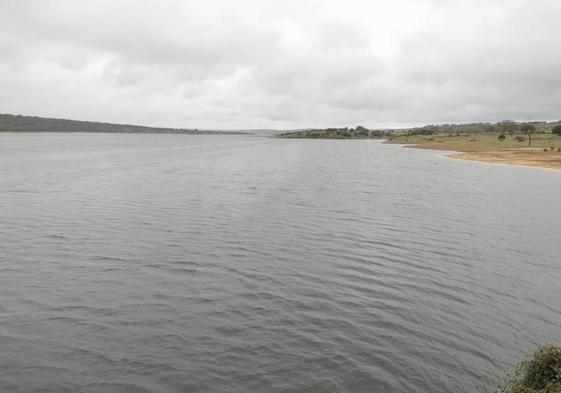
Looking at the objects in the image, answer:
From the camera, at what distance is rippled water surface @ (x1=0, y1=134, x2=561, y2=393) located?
53.8 feet

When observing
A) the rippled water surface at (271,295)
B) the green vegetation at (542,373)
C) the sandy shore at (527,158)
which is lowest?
the rippled water surface at (271,295)

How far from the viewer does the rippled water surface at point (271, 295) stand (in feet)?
53.8

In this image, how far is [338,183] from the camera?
71.9 m

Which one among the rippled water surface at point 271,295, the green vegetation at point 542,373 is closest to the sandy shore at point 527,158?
the rippled water surface at point 271,295

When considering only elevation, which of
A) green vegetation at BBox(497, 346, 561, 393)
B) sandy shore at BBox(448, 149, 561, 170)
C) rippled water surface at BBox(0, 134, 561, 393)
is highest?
sandy shore at BBox(448, 149, 561, 170)

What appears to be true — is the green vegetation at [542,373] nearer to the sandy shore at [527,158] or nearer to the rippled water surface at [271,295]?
the rippled water surface at [271,295]

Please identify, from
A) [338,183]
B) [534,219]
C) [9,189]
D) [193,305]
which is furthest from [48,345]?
[338,183]

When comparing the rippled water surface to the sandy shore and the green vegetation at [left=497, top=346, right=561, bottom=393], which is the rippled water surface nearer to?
the green vegetation at [left=497, top=346, right=561, bottom=393]

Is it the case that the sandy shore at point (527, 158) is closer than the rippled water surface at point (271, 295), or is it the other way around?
the rippled water surface at point (271, 295)

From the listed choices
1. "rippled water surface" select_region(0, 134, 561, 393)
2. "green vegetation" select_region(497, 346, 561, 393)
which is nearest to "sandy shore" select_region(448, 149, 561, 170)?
"rippled water surface" select_region(0, 134, 561, 393)

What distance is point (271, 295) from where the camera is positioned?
23359 millimetres

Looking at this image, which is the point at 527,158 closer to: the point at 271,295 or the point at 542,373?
the point at 271,295

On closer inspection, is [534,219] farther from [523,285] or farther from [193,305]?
[193,305]

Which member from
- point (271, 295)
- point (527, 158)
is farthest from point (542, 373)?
point (527, 158)
